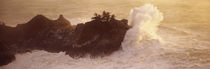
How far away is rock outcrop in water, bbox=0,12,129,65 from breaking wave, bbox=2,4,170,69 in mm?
508

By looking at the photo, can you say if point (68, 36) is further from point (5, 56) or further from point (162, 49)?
point (162, 49)

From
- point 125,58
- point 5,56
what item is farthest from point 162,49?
point 5,56

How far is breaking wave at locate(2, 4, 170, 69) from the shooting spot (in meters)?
16.1

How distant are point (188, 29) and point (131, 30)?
583 cm

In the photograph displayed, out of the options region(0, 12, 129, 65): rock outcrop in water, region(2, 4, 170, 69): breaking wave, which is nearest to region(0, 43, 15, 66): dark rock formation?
region(0, 12, 129, 65): rock outcrop in water

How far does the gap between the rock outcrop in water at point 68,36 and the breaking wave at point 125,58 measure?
51 cm

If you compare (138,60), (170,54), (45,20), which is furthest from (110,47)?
(45,20)

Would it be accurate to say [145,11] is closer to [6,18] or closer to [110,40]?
[110,40]

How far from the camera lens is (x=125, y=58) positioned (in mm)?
16922

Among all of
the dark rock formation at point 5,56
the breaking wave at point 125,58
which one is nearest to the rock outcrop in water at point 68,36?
the dark rock formation at point 5,56

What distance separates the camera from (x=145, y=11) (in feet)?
68.2

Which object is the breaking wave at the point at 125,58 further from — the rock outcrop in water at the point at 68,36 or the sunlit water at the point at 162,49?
the rock outcrop in water at the point at 68,36

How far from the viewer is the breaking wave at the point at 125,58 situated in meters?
16.1

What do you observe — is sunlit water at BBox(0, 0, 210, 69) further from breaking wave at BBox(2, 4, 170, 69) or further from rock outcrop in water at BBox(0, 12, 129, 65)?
rock outcrop in water at BBox(0, 12, 129, 65)
